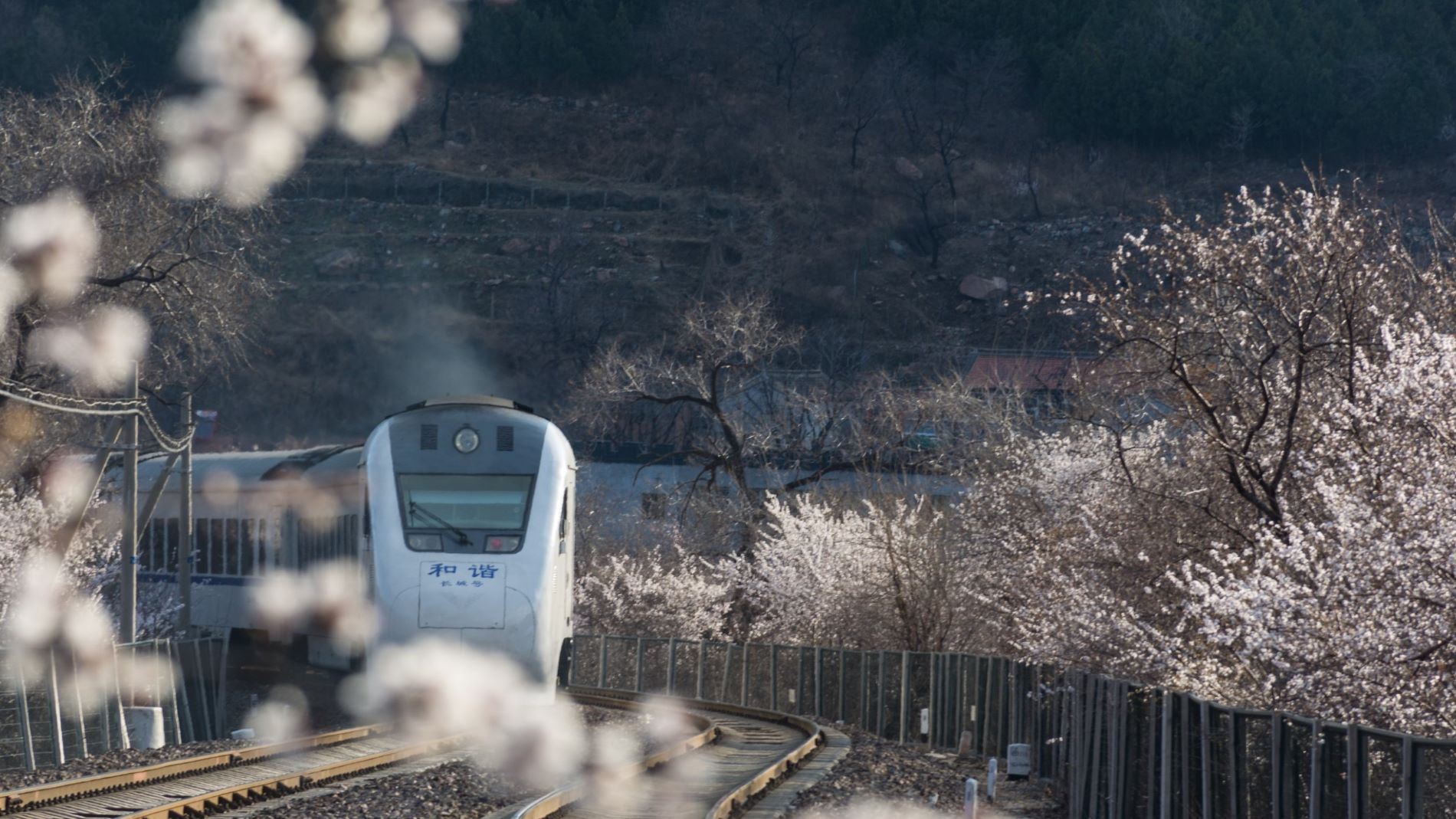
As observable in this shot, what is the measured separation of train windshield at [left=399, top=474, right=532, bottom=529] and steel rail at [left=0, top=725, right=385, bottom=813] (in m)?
2.51

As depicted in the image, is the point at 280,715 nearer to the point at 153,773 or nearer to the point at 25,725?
the point at 25,725

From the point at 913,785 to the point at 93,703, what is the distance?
1039 centimetres

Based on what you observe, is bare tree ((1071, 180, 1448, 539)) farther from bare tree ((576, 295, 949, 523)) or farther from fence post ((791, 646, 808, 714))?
bare tree ((576, 295, 949, 523))

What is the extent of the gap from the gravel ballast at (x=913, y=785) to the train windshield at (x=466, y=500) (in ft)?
15.0

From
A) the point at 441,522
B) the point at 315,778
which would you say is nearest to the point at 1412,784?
the point at 315,778

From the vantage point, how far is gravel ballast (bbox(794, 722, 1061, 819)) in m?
16.3

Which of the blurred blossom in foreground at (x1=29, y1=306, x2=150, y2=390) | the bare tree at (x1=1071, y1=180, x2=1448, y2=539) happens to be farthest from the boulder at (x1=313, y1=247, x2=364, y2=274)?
the bare tree at (x1=1071, y1=180, x2=1448, y2=539)

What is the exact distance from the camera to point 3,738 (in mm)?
20094

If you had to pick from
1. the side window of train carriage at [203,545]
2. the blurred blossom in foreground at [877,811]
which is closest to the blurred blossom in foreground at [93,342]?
the side window of train carriage at [203,545]

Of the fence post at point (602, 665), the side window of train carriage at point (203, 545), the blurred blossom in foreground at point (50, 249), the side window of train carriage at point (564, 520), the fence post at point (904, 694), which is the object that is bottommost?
the fence post at point (602, 665)

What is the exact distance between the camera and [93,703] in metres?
22.4

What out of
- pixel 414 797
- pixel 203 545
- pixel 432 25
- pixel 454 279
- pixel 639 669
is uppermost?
pixel 432 25

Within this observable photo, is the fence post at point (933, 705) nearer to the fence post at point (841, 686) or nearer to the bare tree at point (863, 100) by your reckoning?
the fence post at point (841, 686)

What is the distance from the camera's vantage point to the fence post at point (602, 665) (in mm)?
38656
